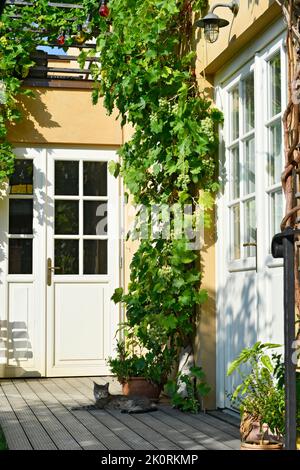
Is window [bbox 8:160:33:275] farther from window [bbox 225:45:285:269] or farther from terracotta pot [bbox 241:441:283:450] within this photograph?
terracotta pot [bbox 241:441:283:450]

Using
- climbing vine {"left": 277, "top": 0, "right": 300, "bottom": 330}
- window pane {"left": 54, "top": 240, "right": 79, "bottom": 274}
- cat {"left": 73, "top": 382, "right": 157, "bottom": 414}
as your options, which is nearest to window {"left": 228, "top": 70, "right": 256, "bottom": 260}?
climbing vine {"left": 277, "top": 0, "right": 300, "bottom": 330}

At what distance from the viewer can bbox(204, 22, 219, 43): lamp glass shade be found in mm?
5148

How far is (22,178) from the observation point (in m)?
7.84

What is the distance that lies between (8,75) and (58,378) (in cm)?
282

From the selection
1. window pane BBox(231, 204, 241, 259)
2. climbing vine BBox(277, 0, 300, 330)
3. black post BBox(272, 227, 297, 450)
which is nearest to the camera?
black post BBox(272, 227, 297, 450)

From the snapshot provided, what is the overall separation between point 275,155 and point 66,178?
3.53 m

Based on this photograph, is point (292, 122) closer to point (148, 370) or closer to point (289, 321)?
point (289, 321)

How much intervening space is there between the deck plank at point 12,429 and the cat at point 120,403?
515mm

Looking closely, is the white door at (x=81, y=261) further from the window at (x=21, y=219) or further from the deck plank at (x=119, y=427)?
the deck plank at (x=119, y=427)

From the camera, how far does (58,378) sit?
25.1ft

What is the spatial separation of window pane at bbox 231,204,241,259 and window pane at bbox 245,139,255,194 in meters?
0.23

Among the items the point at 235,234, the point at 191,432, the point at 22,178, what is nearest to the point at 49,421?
the point at 191,432

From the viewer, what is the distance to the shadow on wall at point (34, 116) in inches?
305
